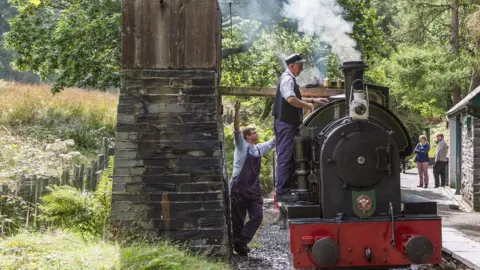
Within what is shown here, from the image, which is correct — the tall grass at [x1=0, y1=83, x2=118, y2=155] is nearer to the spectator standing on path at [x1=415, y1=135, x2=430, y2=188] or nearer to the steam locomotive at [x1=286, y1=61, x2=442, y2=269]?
the spectator standing on path at [x1=415, y1=135, x2=430, y2=188]

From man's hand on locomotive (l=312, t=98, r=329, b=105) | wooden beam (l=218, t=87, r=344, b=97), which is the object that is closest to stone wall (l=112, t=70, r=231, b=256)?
wooden beam (l=218, t=87, r=344, b=97)

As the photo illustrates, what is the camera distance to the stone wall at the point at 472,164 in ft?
47.4

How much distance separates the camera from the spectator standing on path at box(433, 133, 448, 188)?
18859 millimetres

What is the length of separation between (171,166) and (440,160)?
43.9 ft

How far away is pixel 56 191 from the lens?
325 inches

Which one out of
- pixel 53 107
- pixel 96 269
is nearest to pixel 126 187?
pixel 96 269

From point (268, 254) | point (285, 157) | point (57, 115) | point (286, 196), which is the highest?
point (57, 115)

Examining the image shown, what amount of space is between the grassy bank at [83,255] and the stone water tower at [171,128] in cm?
45

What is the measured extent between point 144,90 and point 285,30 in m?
11.4

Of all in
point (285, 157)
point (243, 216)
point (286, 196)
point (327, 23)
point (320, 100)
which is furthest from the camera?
point (327, 23)

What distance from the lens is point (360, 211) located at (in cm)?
650

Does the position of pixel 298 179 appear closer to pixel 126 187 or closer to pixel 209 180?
pixel 209 180

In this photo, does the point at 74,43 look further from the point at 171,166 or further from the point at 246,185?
the point at 171,166

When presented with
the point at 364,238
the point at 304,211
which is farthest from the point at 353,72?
the point at 364,238
